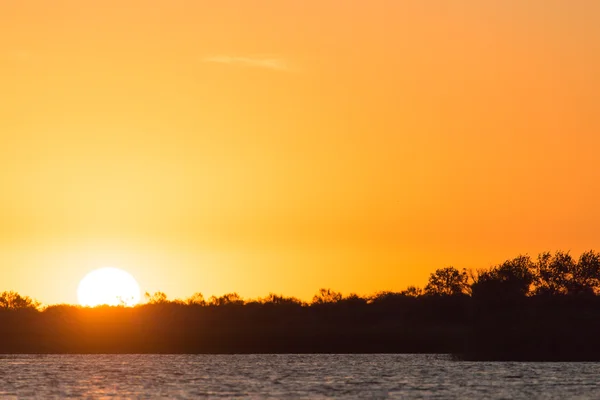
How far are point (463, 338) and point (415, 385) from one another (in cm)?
7872

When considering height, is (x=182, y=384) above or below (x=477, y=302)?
below

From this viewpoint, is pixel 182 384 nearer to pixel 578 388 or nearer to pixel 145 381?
pixel 145 381

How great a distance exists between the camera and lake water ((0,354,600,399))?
10506 centimetres

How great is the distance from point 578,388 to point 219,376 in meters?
40.4

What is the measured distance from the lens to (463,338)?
7539 inches

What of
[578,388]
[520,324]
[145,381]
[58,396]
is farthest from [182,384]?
[520,324]

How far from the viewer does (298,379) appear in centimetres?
12306

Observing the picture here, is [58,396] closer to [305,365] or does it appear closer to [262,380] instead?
[262,380]

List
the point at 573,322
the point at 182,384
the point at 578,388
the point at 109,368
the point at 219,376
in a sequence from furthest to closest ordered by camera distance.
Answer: the point at 573,322
the point at 109,368
the point at 219,376
the point at 182,384
the point at 578,388

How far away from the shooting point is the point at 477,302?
190 metres

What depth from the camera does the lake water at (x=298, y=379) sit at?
105m

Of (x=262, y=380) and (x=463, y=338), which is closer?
(x=262, y=380)

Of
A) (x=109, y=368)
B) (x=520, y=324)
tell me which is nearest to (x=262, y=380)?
(x=109, y=368)

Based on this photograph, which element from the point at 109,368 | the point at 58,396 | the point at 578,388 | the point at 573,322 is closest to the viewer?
the point at 58,396
